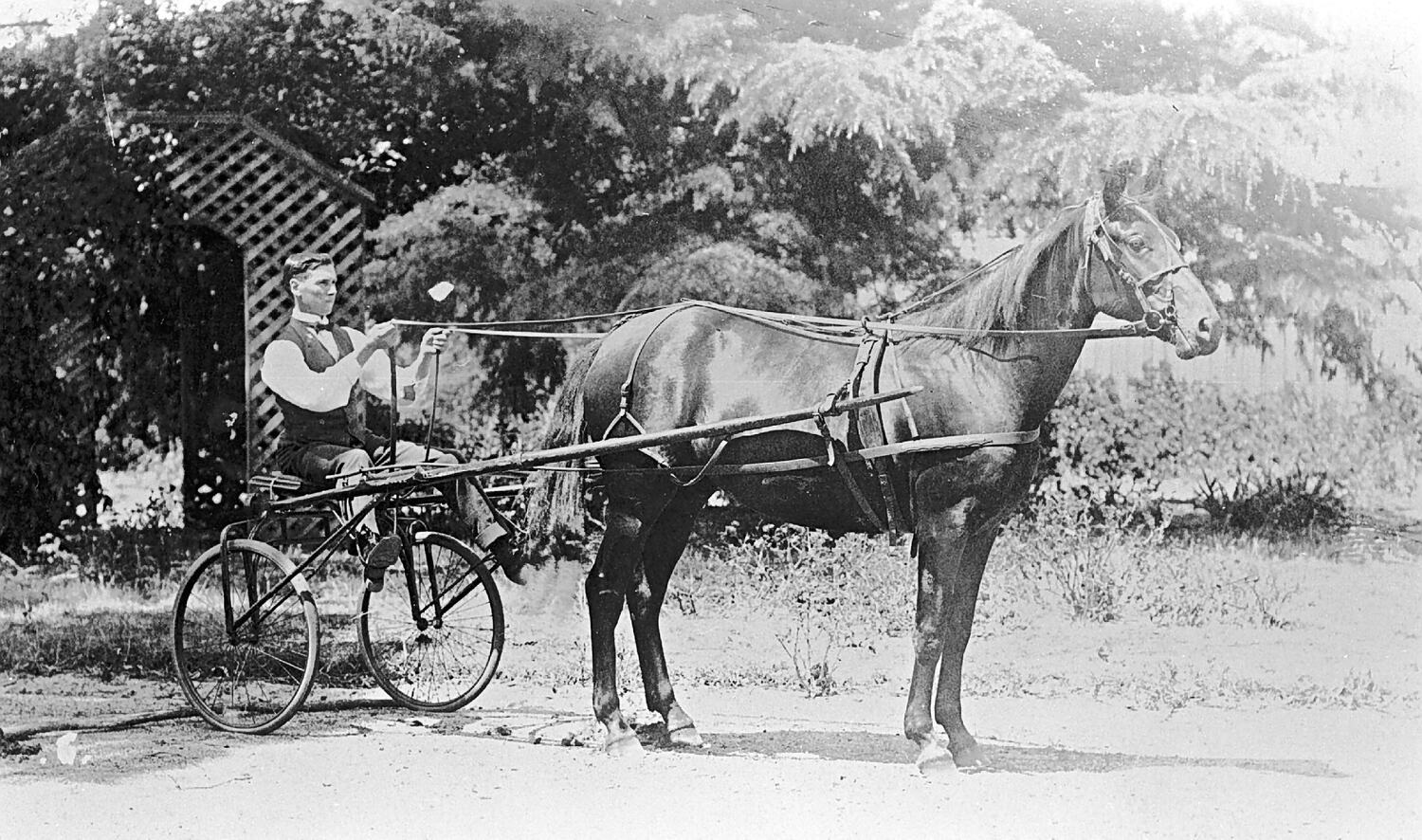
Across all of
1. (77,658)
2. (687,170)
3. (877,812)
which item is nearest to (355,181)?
(687,170)

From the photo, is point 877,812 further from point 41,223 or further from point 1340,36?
point 41,223

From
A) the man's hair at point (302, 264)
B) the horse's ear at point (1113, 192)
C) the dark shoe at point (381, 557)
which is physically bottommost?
the dark shoe at point (381, 557)

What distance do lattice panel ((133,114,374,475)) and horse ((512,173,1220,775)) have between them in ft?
4.19

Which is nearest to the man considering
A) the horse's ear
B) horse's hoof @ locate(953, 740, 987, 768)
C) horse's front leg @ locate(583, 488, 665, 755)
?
horse's front leg @ locate(583, 488, 665, 755)

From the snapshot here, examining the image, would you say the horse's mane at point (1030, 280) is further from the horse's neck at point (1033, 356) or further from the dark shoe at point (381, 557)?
the dark shoe at point (381, 557)

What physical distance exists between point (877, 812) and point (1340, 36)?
398cm

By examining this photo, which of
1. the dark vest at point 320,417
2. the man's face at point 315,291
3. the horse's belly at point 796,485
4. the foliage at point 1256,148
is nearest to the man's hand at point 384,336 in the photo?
the dark vest at point 320,417

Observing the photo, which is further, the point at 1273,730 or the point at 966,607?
the point at 1273,730

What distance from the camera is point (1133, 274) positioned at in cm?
498

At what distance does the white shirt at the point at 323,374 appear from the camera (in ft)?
18.4

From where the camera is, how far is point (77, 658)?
6203mm

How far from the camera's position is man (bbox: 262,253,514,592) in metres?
5.48

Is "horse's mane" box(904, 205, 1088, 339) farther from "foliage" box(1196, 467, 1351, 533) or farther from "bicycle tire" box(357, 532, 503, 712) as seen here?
"bicycle tire" box(357, 532, 503, 712)

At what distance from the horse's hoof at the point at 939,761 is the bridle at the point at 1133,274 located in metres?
1.78
